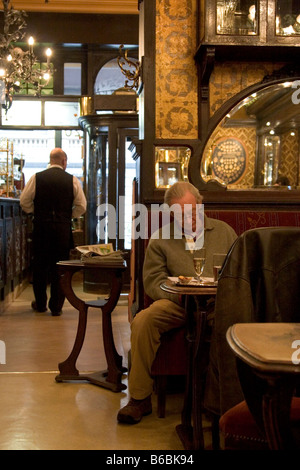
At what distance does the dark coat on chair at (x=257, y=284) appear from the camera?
1.78 m

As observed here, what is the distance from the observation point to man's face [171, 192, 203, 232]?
129 inches

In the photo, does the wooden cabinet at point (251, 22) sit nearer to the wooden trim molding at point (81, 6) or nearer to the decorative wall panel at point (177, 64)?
the decorative wall panel at point (177, 64)

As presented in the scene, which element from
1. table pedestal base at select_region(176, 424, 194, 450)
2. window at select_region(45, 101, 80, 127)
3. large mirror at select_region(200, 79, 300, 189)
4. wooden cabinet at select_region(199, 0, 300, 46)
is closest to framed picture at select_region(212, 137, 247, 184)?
large mirror at select_region(200, 79, 300, 189)

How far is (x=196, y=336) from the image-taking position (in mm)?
2701

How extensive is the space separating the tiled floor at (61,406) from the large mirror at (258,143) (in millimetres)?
1443

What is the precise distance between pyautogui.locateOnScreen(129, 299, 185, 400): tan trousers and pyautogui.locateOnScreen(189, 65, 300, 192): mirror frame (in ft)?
3.87

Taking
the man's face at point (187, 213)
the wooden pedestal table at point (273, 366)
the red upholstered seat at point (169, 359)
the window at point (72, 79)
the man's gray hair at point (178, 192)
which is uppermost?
the window at point (72, 79)

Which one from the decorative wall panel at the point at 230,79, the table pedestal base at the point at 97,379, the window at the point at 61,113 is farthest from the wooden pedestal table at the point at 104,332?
the window at the point at 61,113

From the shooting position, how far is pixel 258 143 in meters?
4.13

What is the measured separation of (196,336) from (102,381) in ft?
3.73

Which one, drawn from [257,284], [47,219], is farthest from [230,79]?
[47,219]

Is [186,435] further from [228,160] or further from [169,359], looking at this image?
[228,160]

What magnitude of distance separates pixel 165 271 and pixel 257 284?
141 cm

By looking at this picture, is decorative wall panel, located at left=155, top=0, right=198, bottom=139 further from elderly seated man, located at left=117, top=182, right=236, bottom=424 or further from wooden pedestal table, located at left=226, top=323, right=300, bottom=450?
wooden pedestal table, located at left=226, top=323, right=300, bottom=450
